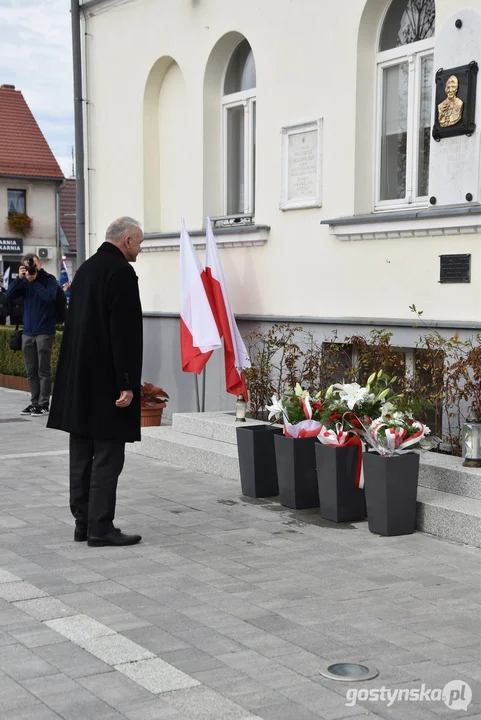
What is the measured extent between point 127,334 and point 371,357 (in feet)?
9.06

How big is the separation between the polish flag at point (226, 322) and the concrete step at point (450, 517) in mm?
3374

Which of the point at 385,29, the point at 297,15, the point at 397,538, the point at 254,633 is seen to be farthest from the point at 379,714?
the point at 297,15

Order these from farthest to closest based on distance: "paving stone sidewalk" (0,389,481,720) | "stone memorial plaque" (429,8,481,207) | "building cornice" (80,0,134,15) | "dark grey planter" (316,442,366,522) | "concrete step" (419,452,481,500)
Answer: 1. "building cornice" (80,0,134,15)
2. "stone memorial plaque" (429,8,481,207)
3. "dark grey planter" (316,442,366,522)
4. "concrete step" (419,452,481,500)
5. "paving stone sidewalk" (0,389,481,720)

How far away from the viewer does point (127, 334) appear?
6.37 m

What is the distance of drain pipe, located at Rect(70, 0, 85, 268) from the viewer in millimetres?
13703

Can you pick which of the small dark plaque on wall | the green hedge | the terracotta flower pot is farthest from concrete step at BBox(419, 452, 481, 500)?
the green hedge

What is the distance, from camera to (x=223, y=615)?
5148 mm

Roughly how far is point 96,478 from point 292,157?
16.0 feet

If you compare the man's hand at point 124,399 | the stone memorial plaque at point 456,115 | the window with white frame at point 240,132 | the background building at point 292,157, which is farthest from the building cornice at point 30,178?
the man's hand at point 124,399

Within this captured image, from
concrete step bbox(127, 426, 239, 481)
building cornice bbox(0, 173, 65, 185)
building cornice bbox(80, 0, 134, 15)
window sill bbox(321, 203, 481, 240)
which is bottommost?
concrete step bbox(127, 426, 239, 481)

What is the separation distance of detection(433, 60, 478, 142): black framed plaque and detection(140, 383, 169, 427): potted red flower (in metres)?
4.11

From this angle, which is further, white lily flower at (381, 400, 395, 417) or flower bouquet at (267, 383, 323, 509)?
flower bouquet at (267, 383, 323, 509)

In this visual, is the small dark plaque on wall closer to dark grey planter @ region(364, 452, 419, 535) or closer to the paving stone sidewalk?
dark grey planter @ region(364, 452, 419, 535)

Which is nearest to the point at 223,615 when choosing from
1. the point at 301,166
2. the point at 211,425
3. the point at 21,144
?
the point at 211,425
